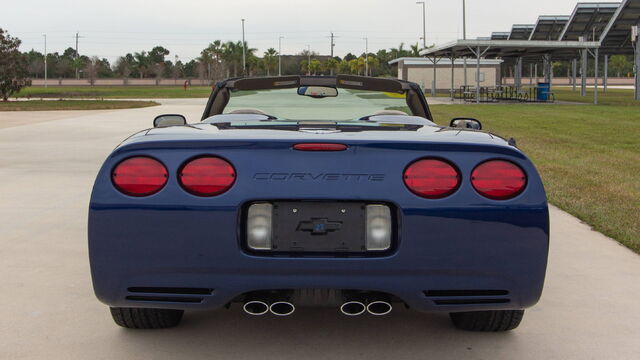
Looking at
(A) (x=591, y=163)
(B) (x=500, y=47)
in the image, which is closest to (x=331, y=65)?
(B) (x=500, y=47)

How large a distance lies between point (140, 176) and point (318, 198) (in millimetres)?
696

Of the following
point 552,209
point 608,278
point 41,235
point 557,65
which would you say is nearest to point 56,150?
point 41,235

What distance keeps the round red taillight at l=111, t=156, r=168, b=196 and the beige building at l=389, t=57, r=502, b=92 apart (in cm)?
5884

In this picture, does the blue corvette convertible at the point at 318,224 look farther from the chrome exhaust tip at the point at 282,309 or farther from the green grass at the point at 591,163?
the green grass at the point at 591,163

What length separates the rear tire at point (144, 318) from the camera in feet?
12.6

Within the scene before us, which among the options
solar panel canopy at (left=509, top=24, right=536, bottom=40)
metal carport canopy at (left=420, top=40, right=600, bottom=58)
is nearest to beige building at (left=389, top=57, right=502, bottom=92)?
solar panel canopy at (left=509, top=24, right=536, bottom=40)

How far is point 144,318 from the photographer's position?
388 cm

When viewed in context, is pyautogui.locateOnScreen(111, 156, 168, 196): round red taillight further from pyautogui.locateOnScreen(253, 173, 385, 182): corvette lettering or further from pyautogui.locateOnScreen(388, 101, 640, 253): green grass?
pyautogui.locateOnScreen(388, 101, 640, 253): green grass

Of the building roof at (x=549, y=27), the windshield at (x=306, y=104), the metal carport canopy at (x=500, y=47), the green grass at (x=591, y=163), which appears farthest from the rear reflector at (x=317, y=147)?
the building roof at (x=549, y=27)

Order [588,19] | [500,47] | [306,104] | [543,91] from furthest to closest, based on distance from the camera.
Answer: [588,19], [543,91], [500,47], [306,104]

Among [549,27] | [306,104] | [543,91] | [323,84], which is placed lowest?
[306,104]

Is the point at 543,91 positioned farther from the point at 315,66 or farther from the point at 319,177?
the point at 315,66

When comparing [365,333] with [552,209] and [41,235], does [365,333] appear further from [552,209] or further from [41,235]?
[552,209]

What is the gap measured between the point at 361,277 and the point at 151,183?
2.89 ft
